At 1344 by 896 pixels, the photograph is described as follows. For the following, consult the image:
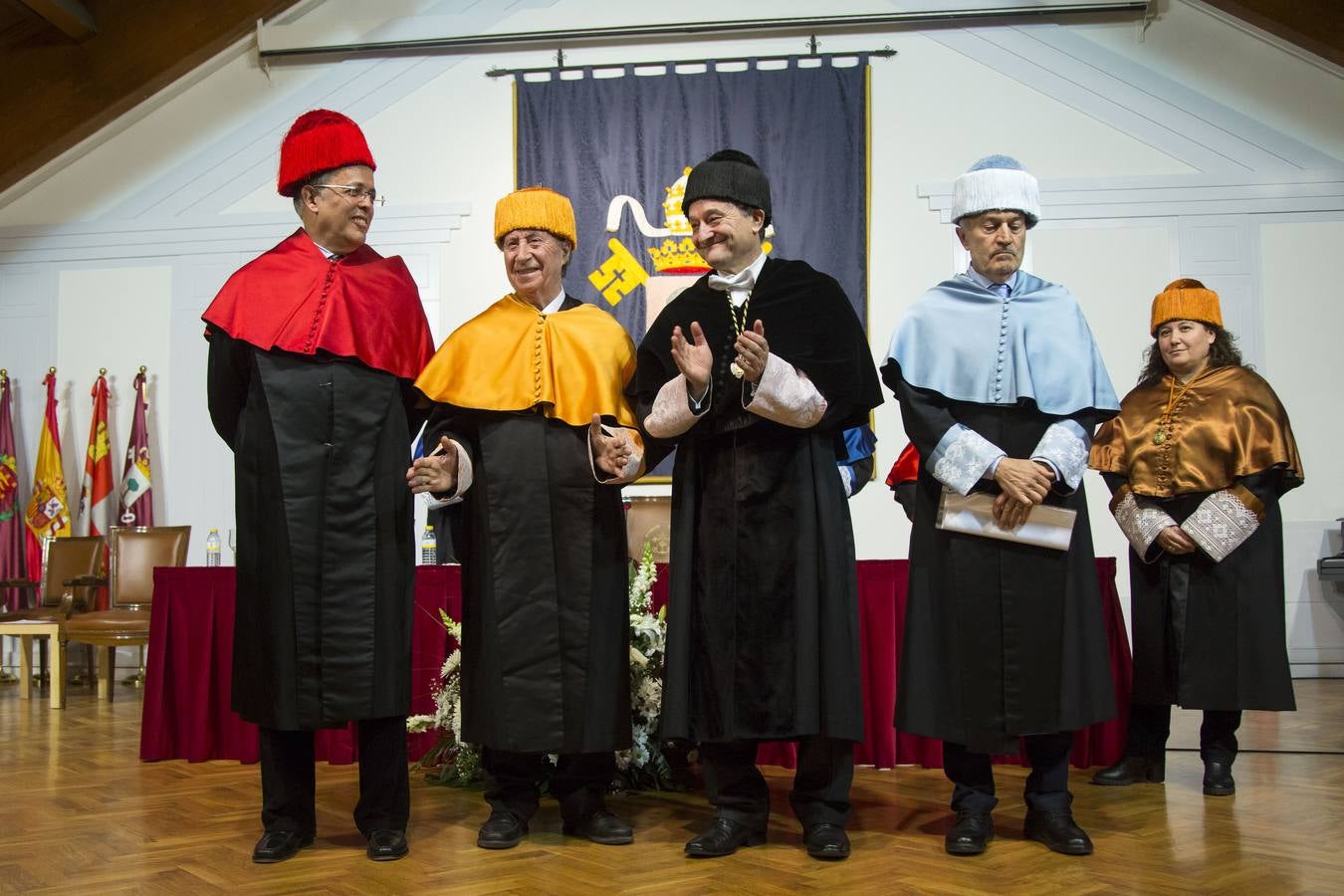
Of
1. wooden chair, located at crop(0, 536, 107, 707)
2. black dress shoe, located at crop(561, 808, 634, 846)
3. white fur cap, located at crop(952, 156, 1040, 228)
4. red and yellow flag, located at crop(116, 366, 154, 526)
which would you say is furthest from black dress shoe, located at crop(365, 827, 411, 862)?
red and yellow flag, located at crop(116, 366, 154, 526)

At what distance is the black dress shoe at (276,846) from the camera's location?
114 inches

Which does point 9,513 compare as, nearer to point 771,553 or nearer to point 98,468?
point 98,468

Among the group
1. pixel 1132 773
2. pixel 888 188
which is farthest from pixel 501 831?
pixel 888 188

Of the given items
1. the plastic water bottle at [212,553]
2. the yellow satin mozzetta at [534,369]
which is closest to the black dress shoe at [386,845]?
the yellow satin mozzetta at [534,369]

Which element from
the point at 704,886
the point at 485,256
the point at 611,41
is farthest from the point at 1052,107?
the point at 704,886

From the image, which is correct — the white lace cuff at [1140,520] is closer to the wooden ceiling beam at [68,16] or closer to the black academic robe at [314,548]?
the black academic robe at [314,548]

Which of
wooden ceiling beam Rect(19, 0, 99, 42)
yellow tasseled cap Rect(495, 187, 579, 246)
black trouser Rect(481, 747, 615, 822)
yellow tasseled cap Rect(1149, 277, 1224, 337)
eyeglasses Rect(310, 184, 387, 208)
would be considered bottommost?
black trouser Rect(481, 747, 615, 822)

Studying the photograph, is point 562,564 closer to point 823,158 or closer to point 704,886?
point 704,886

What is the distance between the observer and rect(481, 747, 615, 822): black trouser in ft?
10.2

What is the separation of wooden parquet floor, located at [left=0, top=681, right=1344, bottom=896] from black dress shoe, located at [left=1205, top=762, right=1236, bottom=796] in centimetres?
6

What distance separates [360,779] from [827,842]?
118 cm

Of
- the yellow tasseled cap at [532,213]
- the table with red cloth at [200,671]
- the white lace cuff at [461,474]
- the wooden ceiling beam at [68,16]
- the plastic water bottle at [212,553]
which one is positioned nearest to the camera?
the white lace cuff at [461,474]

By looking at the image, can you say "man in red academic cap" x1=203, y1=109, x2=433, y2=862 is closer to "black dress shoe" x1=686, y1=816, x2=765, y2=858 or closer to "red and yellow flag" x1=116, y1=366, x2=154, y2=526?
"black dress shoe" x1=686, y1=816, x2=765, y2=858

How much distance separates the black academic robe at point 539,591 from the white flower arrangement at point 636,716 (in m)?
0.75
